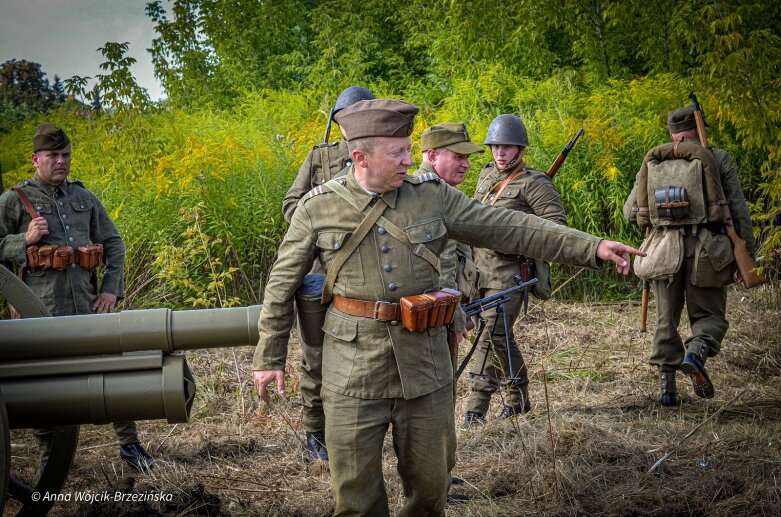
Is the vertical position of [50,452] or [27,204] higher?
[27,204]

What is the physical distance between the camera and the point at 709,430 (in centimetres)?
561

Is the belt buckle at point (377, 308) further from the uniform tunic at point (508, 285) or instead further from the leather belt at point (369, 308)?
the uniform tunic at point (508, 285)

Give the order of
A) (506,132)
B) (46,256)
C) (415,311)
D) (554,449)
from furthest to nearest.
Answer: (506,132), (46,256), (554,449), (415,311)

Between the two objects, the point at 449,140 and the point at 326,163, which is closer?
the point at 449,140

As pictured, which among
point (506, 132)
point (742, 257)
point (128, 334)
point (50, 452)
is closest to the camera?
point (128, 334)

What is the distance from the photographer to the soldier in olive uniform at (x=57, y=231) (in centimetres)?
569

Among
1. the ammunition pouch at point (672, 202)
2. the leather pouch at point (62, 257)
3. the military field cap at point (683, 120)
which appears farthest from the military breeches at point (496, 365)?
the leather pouch at point (62, 257)

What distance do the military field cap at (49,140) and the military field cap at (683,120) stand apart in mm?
4410

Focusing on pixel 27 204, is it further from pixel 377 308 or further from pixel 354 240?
pixel 377 308

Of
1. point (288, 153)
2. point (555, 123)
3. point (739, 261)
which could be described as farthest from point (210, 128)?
point (739, 261)

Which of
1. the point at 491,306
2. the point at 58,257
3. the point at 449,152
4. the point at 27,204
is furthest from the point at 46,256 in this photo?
the point at 491,306

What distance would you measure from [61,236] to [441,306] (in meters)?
3.36

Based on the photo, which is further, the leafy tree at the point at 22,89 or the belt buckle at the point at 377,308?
the leafy tree at the point at 22,89

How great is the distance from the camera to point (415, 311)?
3.53m
